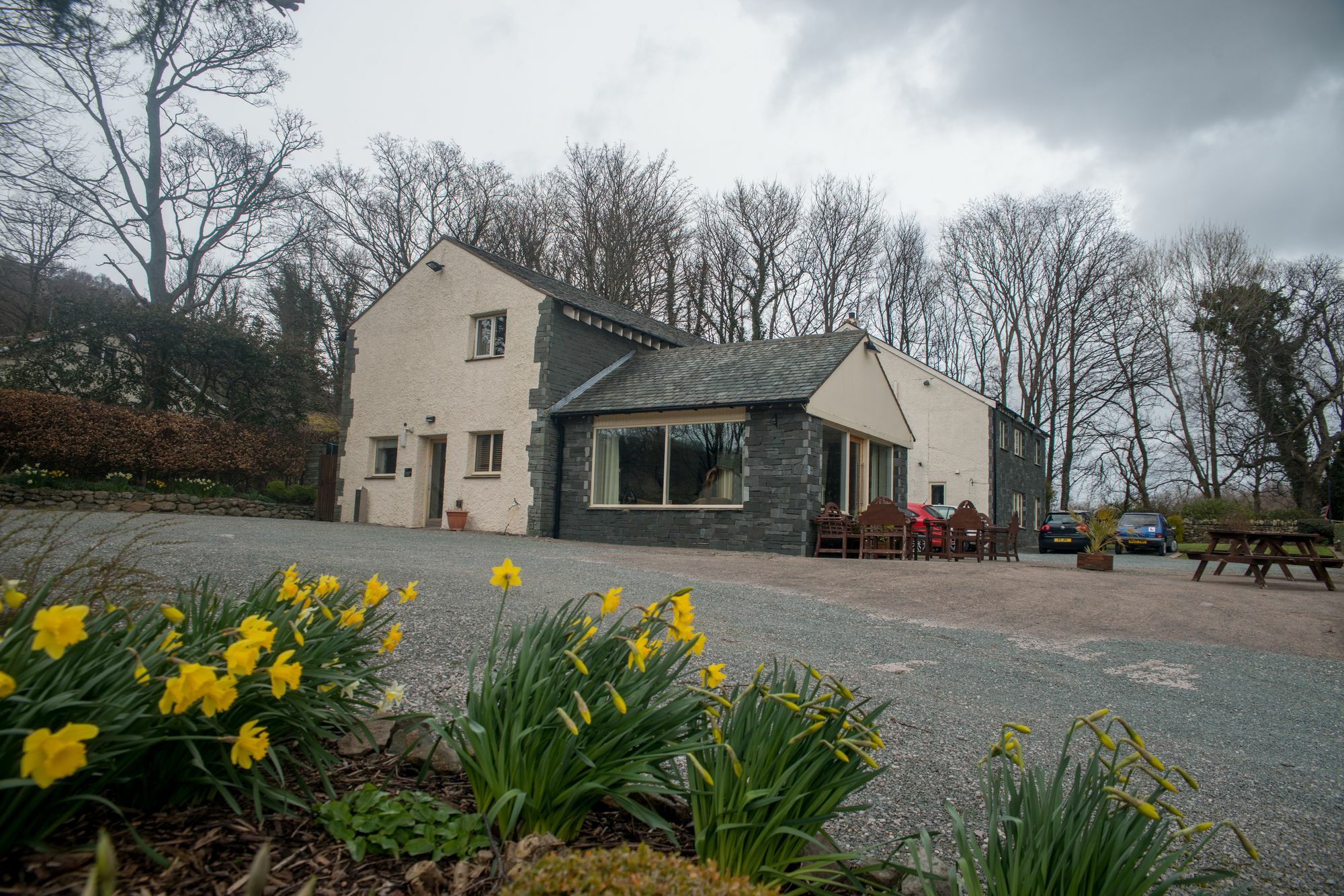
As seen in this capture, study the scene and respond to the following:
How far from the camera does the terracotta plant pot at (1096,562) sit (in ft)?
A: 42.5

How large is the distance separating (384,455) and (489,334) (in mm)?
4047

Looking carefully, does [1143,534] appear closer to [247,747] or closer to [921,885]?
[921,885]

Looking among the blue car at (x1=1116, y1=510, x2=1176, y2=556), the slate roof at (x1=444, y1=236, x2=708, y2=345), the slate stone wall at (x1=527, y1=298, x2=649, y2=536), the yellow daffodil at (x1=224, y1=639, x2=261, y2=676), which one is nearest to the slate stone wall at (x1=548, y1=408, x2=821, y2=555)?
the slate stone wall at (x1=527, y1=298, x2=649, y2=536)

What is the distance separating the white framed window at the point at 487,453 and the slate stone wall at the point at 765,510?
3.49 metres

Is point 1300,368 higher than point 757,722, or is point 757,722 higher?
point 1300,368

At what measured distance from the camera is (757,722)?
6.61 feet

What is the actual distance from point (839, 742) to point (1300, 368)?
36.7 metres


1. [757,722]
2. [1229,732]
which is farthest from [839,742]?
[1229,732]

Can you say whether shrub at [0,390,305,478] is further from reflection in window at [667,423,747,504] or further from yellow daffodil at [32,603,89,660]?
yellow daffodil at [32,603,89,660]

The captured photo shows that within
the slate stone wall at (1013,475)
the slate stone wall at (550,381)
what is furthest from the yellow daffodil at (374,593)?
the slate stone wall at (1013,475)

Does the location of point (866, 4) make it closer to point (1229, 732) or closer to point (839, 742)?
point (1229, 732)

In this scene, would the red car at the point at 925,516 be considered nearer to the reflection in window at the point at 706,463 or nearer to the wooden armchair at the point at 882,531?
the wooden armchair at the point at 882,531

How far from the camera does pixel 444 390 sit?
18109 millimetres

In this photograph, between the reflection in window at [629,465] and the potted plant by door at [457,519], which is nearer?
the reflection in window at [629,465]
